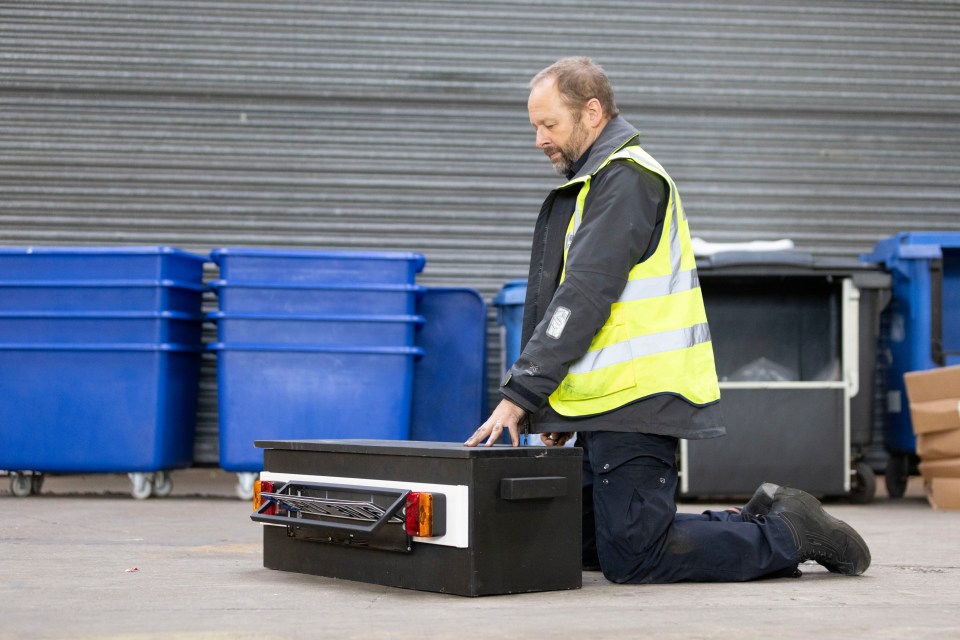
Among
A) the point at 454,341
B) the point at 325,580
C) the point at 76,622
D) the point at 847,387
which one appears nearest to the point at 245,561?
the point at 325,580

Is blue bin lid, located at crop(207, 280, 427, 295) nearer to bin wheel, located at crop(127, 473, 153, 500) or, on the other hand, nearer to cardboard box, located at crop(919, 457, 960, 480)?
bin wheel, located at crop(127, 473, 153, 500)

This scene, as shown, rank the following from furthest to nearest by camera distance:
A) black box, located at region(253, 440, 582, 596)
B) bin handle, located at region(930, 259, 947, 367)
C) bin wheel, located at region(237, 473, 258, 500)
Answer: bin handle, located at region(930, 259, 947, 367)
bin wheel, located at region(237, 473, 258, 500)
black box, located at region(253, 440, 582, 596)

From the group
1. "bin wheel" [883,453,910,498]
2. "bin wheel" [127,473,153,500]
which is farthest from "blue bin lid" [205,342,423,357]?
"bin wheel" [883,453,910,498]

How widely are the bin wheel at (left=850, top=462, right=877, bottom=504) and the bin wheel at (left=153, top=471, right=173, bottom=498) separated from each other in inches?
135

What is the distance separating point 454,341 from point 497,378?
0.68m

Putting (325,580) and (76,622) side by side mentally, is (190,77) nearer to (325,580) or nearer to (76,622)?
(325,580)

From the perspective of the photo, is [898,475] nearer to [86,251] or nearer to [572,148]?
[572,148]

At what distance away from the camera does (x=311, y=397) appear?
5516mm

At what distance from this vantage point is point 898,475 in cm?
621

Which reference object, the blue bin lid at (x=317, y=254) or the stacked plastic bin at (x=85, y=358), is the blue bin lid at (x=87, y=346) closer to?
the stacked plastic bin at (x=85, y=358)

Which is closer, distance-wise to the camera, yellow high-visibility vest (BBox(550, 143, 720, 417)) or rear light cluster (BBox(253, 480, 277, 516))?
yellow high-visibility vest (BBox(550, 143, 720, 417))

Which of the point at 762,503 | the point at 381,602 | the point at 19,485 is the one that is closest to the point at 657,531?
the point at 762,503

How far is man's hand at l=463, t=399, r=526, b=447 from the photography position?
285cm

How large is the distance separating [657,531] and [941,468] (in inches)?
119
